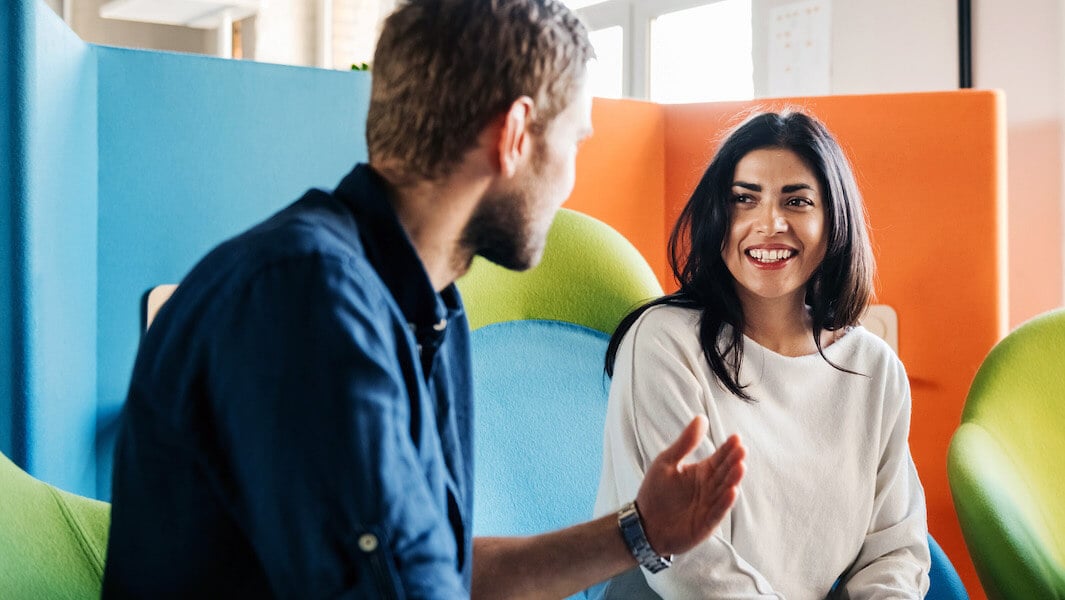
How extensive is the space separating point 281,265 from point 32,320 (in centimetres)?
92

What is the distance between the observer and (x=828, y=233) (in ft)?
5.73

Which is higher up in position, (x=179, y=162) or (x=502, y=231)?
(x=179, y=162)

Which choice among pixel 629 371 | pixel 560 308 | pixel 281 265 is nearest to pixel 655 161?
pixel 560 308

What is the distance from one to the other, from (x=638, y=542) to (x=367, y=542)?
0.47m

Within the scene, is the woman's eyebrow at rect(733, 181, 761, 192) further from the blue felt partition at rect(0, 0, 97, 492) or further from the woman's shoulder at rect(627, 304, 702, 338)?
the blue felt partition at rect(0, 0, 97, 492)

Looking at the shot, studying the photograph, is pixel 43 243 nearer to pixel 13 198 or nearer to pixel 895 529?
pixel 13 198

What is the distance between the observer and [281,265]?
757 millimetres

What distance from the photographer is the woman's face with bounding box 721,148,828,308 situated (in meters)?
1.70

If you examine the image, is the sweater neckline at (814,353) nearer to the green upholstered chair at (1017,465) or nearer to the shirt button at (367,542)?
the green upholstered chair at (1017,465)

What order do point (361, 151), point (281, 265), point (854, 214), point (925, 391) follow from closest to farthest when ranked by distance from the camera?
point (281, 265) < point (854, 214) < point (361, 151) < point (925, 391)

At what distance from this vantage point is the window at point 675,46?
474 centimetres

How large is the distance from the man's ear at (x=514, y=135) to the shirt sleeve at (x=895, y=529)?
97 centimetres

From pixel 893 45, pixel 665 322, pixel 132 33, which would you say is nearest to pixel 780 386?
pixel 665 322

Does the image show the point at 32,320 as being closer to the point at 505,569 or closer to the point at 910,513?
the point at 505,569
